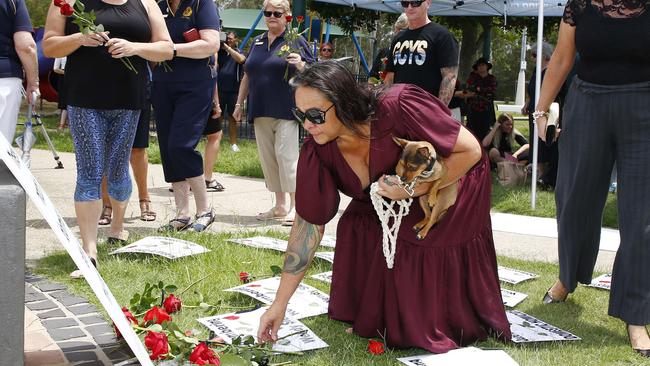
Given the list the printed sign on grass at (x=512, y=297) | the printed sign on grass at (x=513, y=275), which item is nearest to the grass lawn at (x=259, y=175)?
the printed sign on grass at (x=513, y=275)

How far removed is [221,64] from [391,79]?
6268mm

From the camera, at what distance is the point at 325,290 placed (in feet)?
14.5

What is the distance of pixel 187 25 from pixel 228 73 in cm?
663

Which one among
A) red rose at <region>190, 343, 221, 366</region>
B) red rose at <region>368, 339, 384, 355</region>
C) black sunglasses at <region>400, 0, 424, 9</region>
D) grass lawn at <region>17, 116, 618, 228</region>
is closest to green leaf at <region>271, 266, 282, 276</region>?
red rose at <region>368, 339, 384, 355</region>

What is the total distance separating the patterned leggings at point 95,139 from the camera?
4.54 metres

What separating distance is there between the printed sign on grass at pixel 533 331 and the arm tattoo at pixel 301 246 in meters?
1.07

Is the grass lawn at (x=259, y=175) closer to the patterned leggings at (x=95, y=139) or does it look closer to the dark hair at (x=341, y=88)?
the patterned leggings at (x=95, y=139)

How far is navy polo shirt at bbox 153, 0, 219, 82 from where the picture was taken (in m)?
5.70

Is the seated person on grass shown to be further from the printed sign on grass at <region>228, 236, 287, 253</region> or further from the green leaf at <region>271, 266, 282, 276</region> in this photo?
the green leaf at <region>271, 266, 282, 276</region>

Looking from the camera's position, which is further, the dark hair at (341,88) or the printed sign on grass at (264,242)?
the printed sign on grass at (264,242)

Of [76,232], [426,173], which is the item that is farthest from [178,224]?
[426,173]

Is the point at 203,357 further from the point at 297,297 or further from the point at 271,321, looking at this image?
the point at 297,297

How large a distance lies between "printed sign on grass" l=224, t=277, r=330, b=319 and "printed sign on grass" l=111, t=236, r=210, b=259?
78cm

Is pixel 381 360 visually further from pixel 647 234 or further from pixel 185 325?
pixel 647 234
